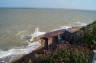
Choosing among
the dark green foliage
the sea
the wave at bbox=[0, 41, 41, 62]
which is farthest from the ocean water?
the dark green foliage

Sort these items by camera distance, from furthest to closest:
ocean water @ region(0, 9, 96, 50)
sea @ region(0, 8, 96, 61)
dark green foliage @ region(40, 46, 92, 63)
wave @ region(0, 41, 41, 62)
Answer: ocean water @ region(0, 9, 96, 50) < sea @ region(0, 8, 96, 61) < wave @ region(0, 41, 41, 62) < dark green foliage @ region(40, 46, 92, 63)

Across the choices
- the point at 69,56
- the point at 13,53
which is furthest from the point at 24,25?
the point at 69,56

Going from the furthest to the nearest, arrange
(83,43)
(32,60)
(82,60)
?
(83,43), (32,60), (82,60)

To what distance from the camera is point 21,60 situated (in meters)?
9.67

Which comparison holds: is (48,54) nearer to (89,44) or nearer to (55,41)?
(89,44)

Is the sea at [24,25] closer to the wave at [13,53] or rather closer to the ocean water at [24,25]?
the ocean water at [24,25]

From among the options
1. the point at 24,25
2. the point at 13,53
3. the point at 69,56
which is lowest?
the point at 24,25

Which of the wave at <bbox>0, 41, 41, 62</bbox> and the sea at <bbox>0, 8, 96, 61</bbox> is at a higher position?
the wave at <bbox>0, 41, 41, 62</bbox>

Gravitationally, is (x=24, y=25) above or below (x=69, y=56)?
below

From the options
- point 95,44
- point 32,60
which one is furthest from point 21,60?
point 95,44

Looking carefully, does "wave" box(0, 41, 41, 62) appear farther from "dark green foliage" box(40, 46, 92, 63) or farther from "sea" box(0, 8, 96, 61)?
"dark green foliage" box(40, 46, 92, 63)

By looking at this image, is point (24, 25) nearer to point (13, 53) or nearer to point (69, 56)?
point (13, 53)

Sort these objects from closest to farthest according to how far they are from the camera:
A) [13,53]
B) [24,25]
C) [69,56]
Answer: [69,56] → [13,53] → [24,25]

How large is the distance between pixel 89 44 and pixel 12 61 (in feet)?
11.4
